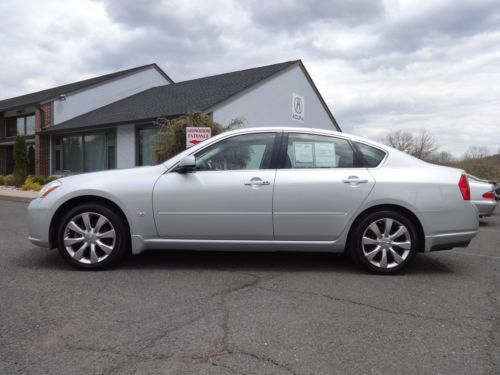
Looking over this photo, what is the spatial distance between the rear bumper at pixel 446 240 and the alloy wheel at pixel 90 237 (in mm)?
3185

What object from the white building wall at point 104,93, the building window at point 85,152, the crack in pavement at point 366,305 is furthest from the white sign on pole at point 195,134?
the white building wall at point 104,93

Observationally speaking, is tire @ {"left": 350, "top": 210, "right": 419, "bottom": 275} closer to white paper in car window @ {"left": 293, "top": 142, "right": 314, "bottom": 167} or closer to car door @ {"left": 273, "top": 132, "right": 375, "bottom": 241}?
car door @ {"left": 273, "top": 132, "right": 375, "bottom": 241}

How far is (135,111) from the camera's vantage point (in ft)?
58.2

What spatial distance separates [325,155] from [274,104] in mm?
14372

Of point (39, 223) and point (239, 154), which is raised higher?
point (239, 154)

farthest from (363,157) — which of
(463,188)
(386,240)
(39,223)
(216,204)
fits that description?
(39,223)

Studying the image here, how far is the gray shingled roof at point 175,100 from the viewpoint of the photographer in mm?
15453

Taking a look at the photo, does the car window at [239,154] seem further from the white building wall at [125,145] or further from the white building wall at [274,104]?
the white building wall at [125,145]

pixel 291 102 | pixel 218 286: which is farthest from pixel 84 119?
pixel 218 286

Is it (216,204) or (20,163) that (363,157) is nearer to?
(216,204)

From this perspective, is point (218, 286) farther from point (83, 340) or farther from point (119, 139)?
point (119, 139)

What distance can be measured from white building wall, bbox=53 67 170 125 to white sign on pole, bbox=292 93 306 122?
9.42m

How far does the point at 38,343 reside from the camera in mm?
2547

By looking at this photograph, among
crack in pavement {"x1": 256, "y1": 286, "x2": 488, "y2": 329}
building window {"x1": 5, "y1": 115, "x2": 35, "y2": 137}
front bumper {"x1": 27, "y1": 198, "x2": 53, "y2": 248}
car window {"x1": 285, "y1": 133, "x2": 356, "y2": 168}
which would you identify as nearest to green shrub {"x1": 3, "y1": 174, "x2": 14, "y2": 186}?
building window {"x1": 5, "y1": 115, "x2": 35, "y2": 137}
